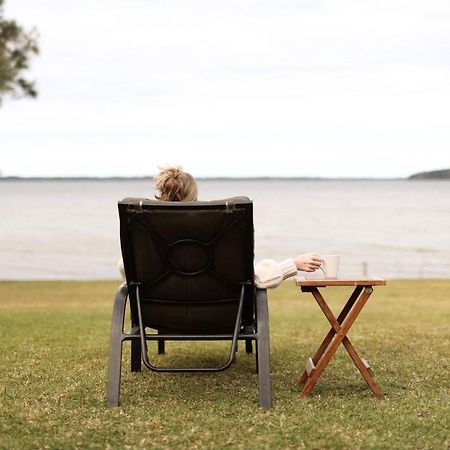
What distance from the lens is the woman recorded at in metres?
5.11

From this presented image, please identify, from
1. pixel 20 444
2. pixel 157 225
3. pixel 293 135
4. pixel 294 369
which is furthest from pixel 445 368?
pixel 293 135

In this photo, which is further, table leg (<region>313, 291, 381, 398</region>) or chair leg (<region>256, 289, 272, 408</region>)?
table leg (<region>313, 291, 381, 398</region>)

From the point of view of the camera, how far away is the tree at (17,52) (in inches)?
665

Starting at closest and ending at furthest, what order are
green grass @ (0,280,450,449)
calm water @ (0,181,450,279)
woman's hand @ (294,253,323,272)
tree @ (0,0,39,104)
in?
green grass @ (0,280,450,449) < woman's hand @ (294,253,323,272) < tree @ (0,0,39,104) < calm water @ (0,181,450,279)

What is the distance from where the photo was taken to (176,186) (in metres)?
5.22

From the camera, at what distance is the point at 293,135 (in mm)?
89875

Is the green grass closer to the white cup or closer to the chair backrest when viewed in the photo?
the chair backrest

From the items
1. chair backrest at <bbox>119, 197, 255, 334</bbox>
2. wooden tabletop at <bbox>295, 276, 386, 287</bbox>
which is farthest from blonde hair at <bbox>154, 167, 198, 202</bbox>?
wooden tabletop at <bbox>295, 276, 386, 287</bbox>

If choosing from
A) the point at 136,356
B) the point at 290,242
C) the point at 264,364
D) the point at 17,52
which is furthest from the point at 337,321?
the point at 290,242

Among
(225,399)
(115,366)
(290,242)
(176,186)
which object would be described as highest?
(176,186)

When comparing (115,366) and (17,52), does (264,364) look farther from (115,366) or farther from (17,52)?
(17,52)

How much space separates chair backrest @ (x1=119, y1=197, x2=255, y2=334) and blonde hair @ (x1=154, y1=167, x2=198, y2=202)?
0.38 meters

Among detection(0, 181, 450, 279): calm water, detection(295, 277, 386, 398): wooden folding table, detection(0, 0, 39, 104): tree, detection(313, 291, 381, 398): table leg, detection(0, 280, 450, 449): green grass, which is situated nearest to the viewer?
detection(0, 280, 450, 449): green grass

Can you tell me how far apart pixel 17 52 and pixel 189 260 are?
13302 mm
